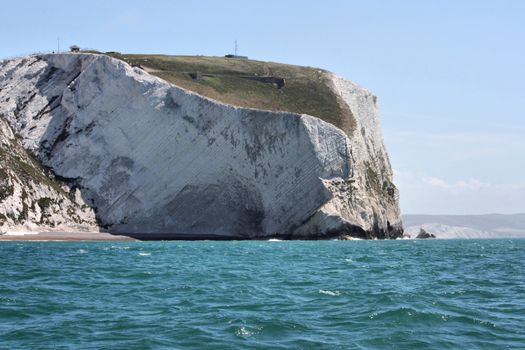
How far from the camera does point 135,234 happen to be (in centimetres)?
10438

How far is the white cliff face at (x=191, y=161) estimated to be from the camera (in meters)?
107

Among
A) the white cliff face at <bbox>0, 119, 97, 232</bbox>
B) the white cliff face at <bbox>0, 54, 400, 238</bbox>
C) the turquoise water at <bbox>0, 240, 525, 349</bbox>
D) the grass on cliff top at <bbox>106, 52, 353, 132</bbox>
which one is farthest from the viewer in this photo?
the grass on cliff top at <bbox>106, 52, 353, 132</bbox>

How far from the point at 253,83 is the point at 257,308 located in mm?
103302

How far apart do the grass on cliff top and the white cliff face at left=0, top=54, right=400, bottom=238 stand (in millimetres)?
6630

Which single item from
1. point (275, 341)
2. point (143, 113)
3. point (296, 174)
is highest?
point (143, 113)

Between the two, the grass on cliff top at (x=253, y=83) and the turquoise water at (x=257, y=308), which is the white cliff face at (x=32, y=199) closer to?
the grass on cliff top at (x=253, y=83)

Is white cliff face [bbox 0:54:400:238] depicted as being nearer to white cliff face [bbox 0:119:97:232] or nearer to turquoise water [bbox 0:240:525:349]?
white cliff face [bbox 0:119:97:232]

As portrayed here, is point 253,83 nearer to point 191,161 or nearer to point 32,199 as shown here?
point 191,161

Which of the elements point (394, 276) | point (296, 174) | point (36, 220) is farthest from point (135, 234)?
point (394, 276)

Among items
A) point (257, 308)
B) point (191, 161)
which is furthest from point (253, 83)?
point (257, 308)

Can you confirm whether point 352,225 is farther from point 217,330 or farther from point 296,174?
point 217,330

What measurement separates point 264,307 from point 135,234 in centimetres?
7999

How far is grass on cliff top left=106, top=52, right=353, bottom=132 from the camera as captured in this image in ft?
388

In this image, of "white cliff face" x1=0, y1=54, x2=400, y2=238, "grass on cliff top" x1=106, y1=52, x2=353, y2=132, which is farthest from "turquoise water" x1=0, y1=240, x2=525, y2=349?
"grass on cliff top" x1=106, y1=52, x2=353, y2=132
